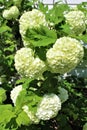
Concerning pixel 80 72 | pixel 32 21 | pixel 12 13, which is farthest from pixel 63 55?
pixel 80 72

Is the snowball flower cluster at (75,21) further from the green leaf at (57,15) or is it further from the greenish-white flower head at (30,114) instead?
→ the greenish-white flower head at (30,114)

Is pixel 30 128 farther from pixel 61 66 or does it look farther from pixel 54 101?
pixel 61 66

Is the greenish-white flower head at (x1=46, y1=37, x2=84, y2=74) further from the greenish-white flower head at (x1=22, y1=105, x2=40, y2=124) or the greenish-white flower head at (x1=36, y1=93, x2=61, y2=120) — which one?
the greenish-white flower head at (x1=22, y1=105, x2=40, y2=124)

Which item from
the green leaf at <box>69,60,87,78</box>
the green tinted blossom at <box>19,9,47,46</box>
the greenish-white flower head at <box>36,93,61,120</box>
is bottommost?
the green leaf at <box>69,60,87,78</box>

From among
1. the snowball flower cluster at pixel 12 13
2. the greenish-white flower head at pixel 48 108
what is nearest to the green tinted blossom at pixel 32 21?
the greenish-white flower head at pixel 48 108

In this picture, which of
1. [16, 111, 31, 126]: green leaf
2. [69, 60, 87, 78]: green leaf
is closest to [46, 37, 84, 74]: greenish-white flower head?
[16, 111, 31, 126]: green leaf

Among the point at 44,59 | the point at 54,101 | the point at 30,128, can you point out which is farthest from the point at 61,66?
the point at 30,128

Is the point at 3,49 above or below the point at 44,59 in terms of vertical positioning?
below
